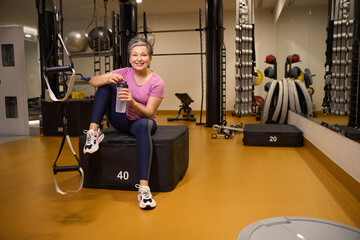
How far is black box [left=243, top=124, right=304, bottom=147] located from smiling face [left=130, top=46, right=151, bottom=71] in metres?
2.12

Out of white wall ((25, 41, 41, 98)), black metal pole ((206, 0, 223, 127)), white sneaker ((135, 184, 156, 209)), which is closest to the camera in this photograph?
white sneaker ((135, 184, 156, 209))

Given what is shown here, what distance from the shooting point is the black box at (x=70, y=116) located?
475 centimetres

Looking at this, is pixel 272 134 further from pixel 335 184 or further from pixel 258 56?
pixel 258 56

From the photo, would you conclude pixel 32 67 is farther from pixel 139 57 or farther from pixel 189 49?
pixel 139 57

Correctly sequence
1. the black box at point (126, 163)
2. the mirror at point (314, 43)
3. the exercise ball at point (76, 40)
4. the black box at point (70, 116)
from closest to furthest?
the black box at point (126, 163) < the mirror at point (314, 43) < the black box at point (70, 116) < the exercise ball at point (76, 40)

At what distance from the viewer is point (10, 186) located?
2.47 meters

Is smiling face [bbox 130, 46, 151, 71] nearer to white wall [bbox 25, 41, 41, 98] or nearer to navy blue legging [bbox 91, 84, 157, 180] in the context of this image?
navy blue legging [bbox 91, 84, 157, 180]

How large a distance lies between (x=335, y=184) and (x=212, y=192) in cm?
99

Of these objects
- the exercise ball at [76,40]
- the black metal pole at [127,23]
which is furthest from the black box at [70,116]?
the exercise ball at [76,40]

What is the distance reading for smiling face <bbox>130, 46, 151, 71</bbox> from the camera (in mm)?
2258

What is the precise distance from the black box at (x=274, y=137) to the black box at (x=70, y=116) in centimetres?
245

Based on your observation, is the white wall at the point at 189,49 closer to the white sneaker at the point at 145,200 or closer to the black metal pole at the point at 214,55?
the black metal pole at the point at 214,55

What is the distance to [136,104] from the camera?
6.91ft

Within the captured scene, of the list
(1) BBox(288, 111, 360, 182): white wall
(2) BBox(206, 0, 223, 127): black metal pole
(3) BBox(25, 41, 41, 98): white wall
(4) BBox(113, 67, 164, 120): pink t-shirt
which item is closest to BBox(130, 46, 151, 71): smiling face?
(4) BBox(113, 67, 164, 120): pink t-shirt
